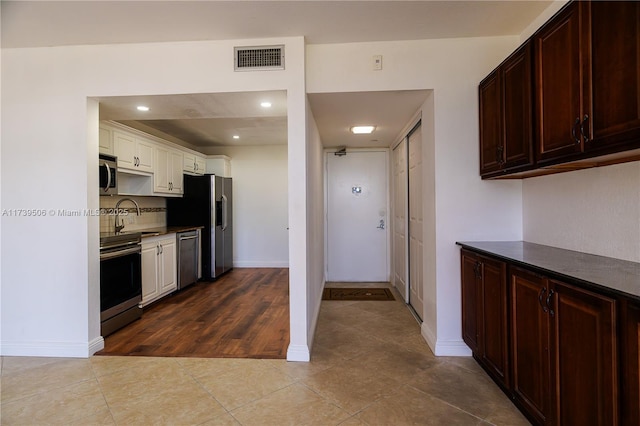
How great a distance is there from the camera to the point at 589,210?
1.90 meters

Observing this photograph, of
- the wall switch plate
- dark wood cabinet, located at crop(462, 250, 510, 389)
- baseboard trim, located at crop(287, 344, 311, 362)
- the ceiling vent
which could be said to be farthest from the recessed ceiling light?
baseboard trim, located at crop(287, 344, 311, 362)

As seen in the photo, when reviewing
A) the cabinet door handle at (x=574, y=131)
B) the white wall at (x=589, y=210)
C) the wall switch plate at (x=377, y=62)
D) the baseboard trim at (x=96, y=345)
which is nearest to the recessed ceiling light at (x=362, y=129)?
the wall switch plate at (x=377, y=62)

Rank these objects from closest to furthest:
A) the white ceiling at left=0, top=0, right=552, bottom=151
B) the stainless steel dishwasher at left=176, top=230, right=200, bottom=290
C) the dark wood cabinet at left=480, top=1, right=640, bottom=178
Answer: the dark wood cabinet at left=480, top=1, right=640, bottom=178 → the white ceiling at left=0, top=0, right=552, bottom=151 → the stainless steel dishwasher at left=176, top=230, right=200, bottom=290

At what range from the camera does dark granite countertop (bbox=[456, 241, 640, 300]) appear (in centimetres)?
122

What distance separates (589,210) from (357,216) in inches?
131

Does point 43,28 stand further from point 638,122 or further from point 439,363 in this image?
point 439,363

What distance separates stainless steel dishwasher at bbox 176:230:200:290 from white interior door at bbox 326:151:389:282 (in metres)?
2.13

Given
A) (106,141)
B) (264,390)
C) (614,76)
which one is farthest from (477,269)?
(106,141)

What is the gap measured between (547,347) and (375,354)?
1.37 meters

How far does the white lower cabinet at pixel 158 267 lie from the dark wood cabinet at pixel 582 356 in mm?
3880

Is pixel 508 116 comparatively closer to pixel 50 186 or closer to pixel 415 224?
pixel 415 224

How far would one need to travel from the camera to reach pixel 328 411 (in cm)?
188

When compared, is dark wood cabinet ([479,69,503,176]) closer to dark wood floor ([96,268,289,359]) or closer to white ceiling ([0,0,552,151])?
white ceiling ([0,0,552,151])

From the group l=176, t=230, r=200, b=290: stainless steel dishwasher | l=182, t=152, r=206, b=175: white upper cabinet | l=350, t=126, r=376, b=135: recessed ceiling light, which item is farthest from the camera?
l=182, t=152, r=206, b=175: white upper cabinet
